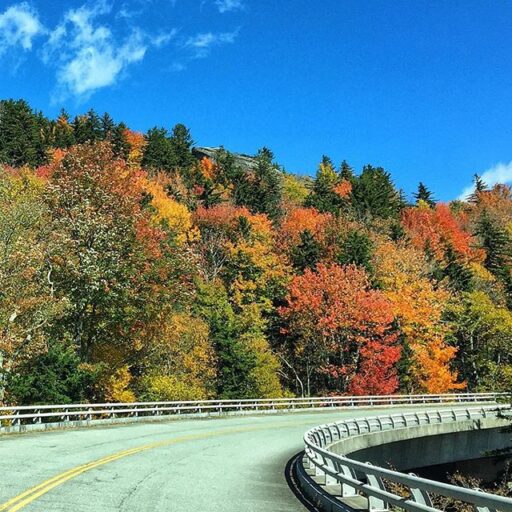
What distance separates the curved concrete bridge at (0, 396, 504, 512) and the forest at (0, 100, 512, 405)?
400 inches

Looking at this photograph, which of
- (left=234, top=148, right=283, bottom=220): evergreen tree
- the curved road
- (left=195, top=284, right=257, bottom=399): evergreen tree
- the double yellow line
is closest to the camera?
the double yellow line

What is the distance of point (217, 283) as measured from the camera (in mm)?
63281

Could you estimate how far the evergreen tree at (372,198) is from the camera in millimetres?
86750

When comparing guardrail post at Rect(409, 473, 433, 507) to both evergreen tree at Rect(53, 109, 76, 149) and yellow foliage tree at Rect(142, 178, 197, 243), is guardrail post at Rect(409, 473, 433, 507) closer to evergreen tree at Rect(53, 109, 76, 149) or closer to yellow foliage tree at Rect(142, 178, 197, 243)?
yellow foliage tree at Rect(142, 178, 197, 243)

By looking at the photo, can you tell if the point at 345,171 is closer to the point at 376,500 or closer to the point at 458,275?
the point at 458,275

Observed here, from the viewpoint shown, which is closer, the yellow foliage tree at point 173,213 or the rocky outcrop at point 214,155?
the yellow foliage tree at point 173,213

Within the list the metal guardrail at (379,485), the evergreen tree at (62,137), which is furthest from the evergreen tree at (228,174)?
the metal guardrail at (379,485)

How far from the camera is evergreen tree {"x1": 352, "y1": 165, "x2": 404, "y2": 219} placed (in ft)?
285

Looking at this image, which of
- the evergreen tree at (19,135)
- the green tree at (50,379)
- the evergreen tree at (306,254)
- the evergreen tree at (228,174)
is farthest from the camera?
the evergreen tree at (228,174)

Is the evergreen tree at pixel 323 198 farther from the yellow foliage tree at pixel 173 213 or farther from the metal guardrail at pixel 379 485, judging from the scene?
the metal guardrail at pixel 379 485

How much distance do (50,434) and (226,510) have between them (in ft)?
45.8

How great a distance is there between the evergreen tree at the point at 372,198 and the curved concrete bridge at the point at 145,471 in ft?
216

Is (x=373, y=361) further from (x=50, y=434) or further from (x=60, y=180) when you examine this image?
(x=50, y=434)

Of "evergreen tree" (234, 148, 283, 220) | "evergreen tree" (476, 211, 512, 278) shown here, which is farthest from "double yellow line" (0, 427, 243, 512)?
"evergreen tree" (476, 211, 512, 278)
